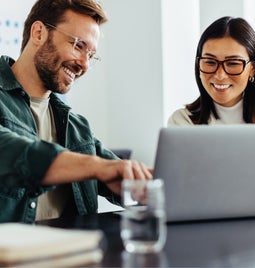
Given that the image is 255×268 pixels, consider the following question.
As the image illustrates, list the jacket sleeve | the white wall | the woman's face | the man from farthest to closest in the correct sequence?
1. the white wall
2. the woman's face
3. the man
4. the jacket sleeve

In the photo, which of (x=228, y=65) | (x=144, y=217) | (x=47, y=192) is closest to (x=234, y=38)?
(x=228, y=65)

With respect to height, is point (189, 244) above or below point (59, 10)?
below

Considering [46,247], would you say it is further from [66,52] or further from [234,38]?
[234,38]

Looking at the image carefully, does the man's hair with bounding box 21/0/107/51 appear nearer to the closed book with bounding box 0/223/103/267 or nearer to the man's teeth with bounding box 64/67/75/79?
the man's teeth with bounding box 64/67/75/79

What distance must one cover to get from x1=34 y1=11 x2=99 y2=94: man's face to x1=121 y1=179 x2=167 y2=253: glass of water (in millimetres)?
962

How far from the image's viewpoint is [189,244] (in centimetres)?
119

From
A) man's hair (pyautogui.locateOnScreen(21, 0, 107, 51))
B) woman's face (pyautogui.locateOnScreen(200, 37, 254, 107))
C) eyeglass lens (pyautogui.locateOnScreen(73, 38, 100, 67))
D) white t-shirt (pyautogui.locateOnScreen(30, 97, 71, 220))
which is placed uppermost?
man's hair (pyautogui.locateOnScreen(21, 0, 107, 51))

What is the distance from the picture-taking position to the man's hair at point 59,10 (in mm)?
2023

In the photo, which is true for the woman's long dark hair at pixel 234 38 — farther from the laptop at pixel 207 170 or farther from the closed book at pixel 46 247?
the closed book at pixel 46 247

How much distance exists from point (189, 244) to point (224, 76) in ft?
3.76

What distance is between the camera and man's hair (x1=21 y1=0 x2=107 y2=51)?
2023mm

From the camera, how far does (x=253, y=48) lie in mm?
2322

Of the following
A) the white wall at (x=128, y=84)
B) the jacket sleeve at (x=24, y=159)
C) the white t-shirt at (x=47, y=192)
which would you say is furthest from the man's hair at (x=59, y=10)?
the white wall at (x=128, y=84)

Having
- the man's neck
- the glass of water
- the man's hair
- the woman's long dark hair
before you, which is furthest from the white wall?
the glass of water
